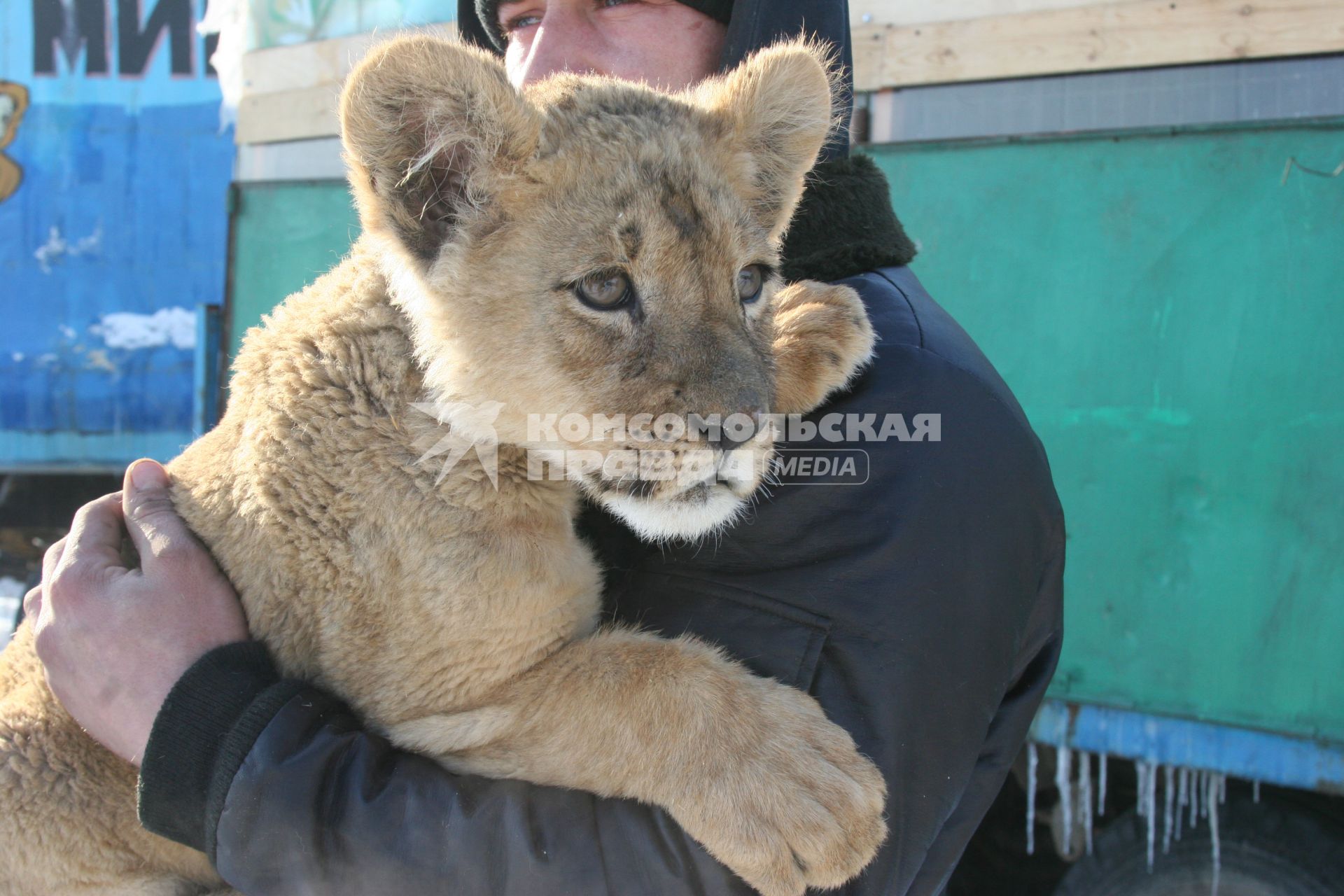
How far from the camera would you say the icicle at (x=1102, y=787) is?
16.8 feet

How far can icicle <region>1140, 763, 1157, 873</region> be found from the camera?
16.3 feet

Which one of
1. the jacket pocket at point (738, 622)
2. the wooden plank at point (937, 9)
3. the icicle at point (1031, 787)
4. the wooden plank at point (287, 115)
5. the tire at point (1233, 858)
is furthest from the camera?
the wooden plank at point (287, 115)

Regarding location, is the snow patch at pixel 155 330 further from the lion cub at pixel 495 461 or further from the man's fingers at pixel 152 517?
the lion cub at pixel 495 461

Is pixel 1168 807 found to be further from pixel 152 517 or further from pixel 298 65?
pixel 298 65

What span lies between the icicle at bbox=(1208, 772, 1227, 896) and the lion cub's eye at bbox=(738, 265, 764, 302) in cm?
380

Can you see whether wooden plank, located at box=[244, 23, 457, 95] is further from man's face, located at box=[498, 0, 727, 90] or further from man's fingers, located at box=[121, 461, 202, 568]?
man's fingers, located at box=[121, 461, 202, 568]

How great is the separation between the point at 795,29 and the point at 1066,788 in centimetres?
409

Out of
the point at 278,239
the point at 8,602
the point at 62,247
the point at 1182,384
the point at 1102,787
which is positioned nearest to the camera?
the point at 1182,384

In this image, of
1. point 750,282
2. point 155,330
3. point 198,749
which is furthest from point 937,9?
point 155,330

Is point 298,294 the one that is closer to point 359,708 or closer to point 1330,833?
point 359,708

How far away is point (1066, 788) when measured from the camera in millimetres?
5195

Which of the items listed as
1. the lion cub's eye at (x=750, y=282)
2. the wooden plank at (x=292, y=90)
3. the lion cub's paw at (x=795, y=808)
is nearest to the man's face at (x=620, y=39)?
the lion cub's eye at (x=750, y=282)

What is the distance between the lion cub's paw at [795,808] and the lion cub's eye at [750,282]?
1061 mm

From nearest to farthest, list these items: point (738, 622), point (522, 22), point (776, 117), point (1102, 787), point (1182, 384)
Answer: point (738, 622), point (776, 117), point (522, 22), point (1182, 384), point (1102, 787)
